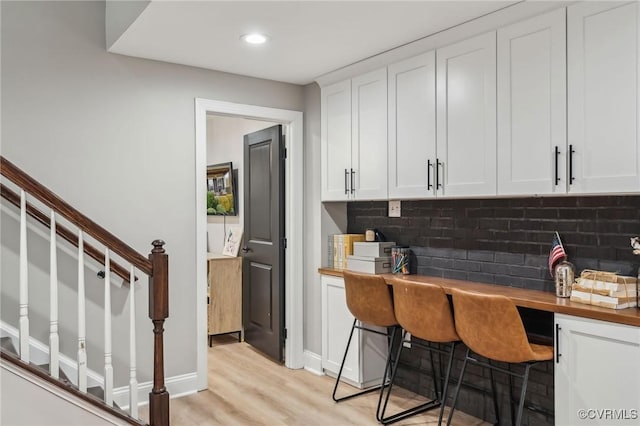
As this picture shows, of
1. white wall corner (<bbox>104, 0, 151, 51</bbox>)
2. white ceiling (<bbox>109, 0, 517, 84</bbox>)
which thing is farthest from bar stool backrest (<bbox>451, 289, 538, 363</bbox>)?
white wall corner (<bbox>104, 0, 151, 51</bbox>)

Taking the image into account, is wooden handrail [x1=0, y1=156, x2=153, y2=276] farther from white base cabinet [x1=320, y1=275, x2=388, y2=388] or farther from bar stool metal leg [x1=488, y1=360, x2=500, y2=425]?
bar stool metal leg [x1=488, y1=360, x2=500, y2=425]

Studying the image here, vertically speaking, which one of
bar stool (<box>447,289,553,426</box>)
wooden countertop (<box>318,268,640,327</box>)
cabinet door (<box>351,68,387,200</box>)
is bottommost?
bar stool (<box>447,289,553,426</box>)

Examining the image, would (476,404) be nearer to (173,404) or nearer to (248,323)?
(173,404)

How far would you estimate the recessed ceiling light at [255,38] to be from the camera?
298 centimetres

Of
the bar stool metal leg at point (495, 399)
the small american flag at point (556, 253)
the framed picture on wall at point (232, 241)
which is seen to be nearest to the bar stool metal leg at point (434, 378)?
the bar stool metal leg at point (495, 399)

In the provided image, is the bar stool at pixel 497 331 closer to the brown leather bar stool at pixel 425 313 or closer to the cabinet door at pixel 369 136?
the brown leather bar stool at pixel 425 313

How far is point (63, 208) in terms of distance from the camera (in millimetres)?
2426

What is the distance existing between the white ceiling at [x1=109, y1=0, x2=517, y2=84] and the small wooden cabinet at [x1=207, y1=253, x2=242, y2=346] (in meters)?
2.04

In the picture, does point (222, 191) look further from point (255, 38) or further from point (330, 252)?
point (255, 38)

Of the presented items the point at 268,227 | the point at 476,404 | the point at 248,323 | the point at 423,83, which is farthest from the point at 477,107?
the point at 248,323

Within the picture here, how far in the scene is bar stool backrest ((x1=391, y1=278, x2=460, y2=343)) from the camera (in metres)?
2.75

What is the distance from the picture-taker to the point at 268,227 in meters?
4.48

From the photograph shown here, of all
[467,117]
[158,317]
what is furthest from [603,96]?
[158,317]

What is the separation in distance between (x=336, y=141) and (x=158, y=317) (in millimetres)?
1921
